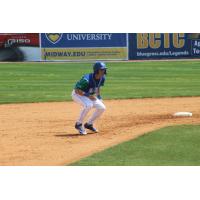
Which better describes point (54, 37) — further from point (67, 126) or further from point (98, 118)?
point (67, 126)

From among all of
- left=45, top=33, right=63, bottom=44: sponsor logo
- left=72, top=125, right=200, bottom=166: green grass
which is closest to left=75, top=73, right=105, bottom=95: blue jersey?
Answer: left=72, top=125, right=200, bottom=166: green grass

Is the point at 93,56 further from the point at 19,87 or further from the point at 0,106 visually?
the point at 0,106

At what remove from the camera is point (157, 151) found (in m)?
11.0

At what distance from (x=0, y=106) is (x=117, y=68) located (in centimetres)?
1777

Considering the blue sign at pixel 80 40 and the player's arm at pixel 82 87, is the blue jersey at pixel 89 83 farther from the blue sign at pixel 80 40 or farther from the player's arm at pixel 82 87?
the blue sign at pixel 80 40

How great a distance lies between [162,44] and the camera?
43062mm

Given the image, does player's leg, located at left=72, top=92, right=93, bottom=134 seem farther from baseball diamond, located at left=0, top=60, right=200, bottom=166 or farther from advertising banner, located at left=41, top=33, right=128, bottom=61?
advertising banner, located at left=41, top=33, right=128, bottom=61

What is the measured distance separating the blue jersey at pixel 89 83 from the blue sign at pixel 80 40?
95.1 feet

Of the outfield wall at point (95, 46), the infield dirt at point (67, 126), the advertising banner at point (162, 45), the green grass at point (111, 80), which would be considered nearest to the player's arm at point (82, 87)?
the infield dirt at point (67, 126)

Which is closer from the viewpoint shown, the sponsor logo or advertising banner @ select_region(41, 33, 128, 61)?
the sponsor logo

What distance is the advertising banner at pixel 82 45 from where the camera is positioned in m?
42.4

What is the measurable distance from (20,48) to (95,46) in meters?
5.49

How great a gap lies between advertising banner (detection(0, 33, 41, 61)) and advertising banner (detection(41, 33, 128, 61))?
544 millimetres

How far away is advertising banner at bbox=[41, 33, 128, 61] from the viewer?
42.4 m
